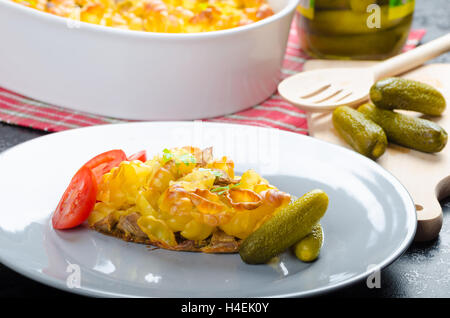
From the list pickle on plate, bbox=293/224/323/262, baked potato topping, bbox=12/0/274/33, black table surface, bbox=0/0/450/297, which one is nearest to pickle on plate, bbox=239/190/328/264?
pickle on plate, bbox=293/224/323/262

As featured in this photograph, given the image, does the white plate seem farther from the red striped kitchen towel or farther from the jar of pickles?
the jar of pickles

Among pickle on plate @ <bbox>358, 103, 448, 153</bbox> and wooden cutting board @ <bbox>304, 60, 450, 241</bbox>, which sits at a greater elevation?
pickle on plate @ <bbox>358, 103, 448, 153</bbox>

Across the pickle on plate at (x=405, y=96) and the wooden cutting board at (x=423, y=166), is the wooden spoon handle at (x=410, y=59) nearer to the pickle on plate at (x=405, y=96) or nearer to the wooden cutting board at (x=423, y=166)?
the wooden cutting board at (x=423, y=166)

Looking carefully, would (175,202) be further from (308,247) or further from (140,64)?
(140,64)
